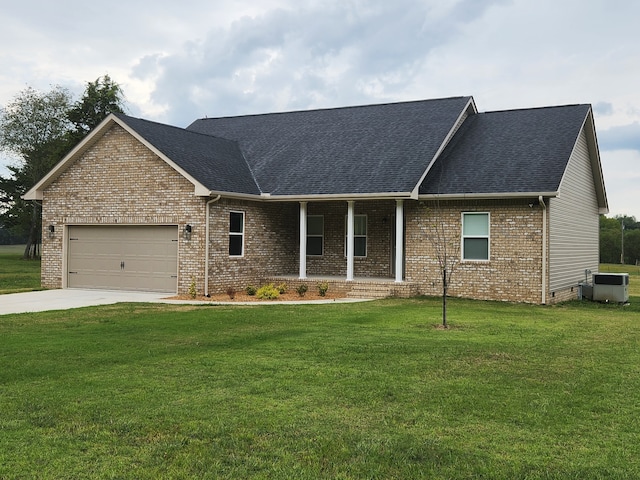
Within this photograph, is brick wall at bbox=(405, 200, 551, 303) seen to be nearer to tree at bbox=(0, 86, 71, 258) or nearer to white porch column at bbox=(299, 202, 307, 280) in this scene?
white porch column at bbox=(299, 202, 307, 280)

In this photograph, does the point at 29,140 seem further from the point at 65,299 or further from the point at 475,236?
the point at 475,236

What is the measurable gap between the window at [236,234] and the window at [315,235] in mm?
3006

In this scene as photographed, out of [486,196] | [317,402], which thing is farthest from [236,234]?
[317,402]

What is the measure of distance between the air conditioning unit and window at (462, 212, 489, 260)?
14.0 feet

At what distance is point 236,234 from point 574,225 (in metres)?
10.8

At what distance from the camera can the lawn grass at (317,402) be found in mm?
4785

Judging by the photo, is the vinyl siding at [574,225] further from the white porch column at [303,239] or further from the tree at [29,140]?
the tree at [29,140]

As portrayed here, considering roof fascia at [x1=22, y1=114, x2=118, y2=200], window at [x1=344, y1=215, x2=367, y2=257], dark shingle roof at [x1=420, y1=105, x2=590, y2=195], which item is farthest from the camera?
window at [x1=344, y1=215, x2=367, y2=257]

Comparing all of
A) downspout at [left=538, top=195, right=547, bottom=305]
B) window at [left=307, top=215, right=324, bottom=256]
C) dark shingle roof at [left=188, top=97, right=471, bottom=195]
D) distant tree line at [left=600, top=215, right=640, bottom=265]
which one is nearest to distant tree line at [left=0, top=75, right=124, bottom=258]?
dark shingle roof at [left=188, top=97, right=471, bottom=195]

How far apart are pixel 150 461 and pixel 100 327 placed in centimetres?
733

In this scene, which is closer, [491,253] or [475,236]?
[491,253]

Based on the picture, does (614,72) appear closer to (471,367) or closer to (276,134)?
(276,134)

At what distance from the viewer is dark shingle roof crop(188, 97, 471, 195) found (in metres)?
18.9

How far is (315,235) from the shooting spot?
71.2ft
